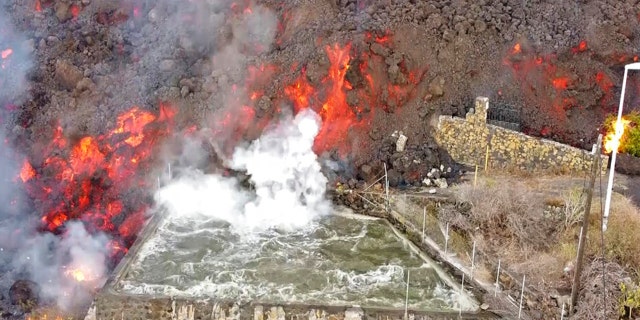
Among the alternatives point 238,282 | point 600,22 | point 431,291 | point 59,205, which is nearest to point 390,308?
point 431,291

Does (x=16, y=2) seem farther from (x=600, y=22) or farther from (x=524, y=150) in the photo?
(x=600, y=22)

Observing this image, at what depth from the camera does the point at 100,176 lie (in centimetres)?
2384

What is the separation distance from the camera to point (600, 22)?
1029 inches

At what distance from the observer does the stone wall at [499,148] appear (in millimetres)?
22833

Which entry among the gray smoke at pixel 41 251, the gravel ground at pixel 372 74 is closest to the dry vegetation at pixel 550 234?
the gravel ground at pixel 372 74

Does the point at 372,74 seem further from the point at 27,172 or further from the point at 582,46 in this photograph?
the point at 27,172

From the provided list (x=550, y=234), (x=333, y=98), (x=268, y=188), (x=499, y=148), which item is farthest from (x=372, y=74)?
(x=550, y=234)

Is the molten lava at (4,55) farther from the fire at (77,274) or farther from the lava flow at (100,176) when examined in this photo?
the fire at (77,274)

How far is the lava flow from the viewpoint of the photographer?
22.8 m

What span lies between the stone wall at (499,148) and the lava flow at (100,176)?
428 inches

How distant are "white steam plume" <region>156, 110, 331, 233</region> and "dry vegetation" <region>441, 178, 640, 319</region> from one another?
510cm

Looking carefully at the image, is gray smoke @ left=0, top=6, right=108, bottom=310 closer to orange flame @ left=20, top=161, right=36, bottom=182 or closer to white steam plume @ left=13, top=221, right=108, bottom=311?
white steam plume @ left=13, top=221, right=108, bottom=311

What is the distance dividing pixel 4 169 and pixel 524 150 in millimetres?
19361

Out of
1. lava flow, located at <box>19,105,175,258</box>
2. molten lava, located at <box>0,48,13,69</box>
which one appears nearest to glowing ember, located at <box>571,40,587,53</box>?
lava flow, located at <box>19,105,175,258</box>
